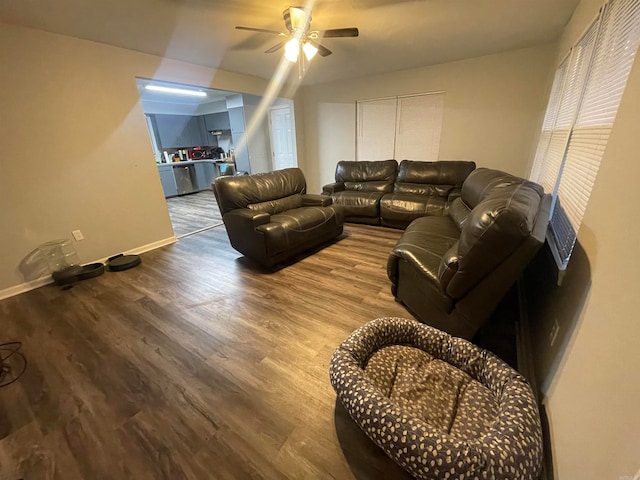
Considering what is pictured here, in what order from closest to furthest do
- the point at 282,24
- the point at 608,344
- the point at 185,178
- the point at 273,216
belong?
the point at 608,344 < the point at 282,24 < the point at 273,216 < the point at 185,178

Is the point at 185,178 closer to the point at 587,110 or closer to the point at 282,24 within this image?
the point at 282,24

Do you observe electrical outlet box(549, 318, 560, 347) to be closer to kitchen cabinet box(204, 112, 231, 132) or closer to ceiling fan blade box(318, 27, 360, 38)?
ceiling fan blade box(318, 27, 360, 38)

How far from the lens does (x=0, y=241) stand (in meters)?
2.37

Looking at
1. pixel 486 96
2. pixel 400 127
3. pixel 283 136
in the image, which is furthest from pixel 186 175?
pixel 486 96

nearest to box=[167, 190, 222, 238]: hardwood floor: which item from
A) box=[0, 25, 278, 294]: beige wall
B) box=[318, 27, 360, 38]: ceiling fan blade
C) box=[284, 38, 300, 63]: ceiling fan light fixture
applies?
box=[0, 25, 278, 294]: beige wall

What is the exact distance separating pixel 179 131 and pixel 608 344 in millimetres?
8935

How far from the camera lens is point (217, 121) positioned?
7.43 m

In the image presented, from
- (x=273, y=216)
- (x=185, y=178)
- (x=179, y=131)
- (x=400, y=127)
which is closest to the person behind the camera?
(x=273, y=216)

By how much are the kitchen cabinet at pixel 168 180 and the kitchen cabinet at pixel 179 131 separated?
1.26 meters

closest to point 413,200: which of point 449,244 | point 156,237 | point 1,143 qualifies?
point 449,244

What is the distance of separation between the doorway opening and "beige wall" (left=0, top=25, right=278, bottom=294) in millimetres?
1012

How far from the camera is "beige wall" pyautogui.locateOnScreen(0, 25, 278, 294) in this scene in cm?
232

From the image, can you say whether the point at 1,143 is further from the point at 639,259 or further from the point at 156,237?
the point at 639,259

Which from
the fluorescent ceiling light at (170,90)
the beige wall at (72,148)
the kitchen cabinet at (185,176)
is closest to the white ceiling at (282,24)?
the beige wall at (72,148)
